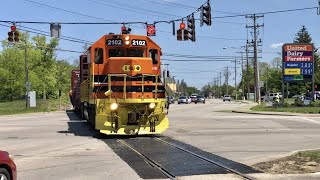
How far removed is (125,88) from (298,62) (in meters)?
A: 32.6

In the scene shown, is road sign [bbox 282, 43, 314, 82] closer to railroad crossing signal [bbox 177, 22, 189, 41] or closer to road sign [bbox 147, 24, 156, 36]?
railroad crossing signal [bbox 177, 22, 189, 41]

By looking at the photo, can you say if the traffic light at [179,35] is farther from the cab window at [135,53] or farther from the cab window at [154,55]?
the cab window at [135,53]

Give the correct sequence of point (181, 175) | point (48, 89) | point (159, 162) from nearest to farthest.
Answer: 1. point (181, 175)
2. point (159, 162)
3. point (48, 89)

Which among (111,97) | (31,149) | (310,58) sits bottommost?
(31,149)

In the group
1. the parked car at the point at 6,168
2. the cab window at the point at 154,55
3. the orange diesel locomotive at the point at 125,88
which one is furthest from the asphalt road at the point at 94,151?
the cab window at the point at 154,55

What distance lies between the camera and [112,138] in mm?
19016

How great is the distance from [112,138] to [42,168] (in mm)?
7649

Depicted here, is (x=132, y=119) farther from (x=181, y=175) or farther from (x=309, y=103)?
(x=309, y=103)

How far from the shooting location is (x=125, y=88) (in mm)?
18875

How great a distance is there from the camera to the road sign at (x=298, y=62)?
47375 millimetres

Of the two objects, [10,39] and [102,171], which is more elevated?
[10,39]

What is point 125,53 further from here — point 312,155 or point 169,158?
point 312,155

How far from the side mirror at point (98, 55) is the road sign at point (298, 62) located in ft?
102

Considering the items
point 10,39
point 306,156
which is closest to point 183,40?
point 10,39
